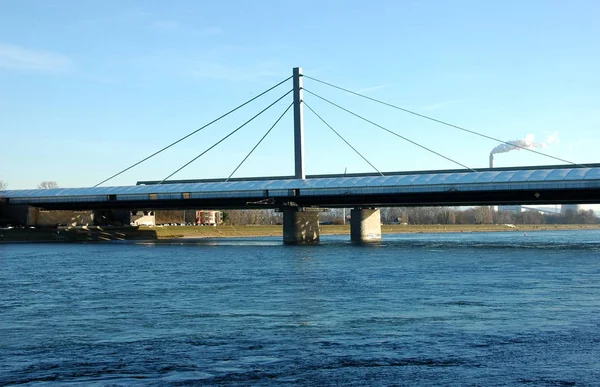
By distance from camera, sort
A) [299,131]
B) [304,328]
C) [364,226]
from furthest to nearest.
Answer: [364,226], [299,131], [304,328]

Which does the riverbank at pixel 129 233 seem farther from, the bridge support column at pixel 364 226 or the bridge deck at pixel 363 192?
the bridge support column at pixel 364 226

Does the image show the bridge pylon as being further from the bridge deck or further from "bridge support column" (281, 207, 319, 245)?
"bridge support column" (281, 207, 319, 245)

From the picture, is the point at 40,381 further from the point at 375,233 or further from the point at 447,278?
the point at 375,233

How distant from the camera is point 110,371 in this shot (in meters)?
20.4

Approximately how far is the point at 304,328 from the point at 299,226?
7797 cm

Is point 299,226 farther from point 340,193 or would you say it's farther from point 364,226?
point 364,226

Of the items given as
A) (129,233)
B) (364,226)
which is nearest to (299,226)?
(364,226)

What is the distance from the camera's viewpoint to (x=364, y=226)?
380 feet

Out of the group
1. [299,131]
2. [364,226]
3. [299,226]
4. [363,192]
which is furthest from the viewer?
[364,226]

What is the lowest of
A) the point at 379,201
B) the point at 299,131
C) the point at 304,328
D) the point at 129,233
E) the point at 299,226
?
the point at 304,328

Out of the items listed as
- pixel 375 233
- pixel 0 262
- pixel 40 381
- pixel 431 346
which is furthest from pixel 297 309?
pixel 375 233

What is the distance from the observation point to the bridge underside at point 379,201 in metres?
87.9

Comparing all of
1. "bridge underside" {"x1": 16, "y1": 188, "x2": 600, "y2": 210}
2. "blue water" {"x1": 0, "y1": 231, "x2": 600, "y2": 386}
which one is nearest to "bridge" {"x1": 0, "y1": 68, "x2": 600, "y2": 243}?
"bridge underside" {"x1": 16, "y1": 188, "x2": 600, "y2": 210}

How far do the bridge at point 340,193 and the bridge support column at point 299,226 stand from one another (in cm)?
12
